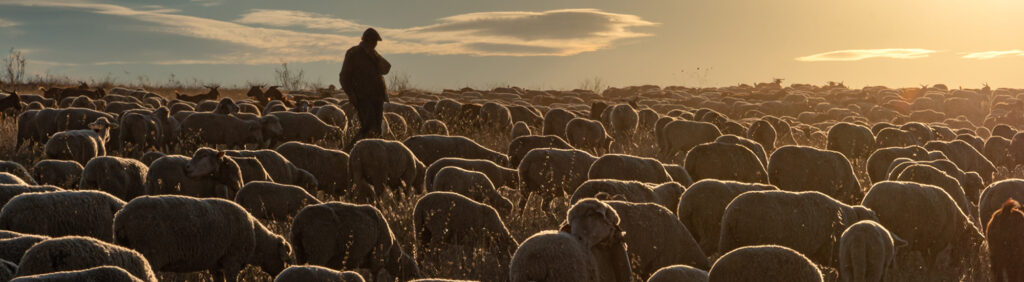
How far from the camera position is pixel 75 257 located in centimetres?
562

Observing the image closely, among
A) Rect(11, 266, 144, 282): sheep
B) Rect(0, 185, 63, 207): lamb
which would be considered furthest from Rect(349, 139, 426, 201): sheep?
Rect(11, 266, 144, 282): sheep

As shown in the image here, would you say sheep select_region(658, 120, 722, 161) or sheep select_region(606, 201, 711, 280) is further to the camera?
sheep select_region(658, 120, 722, 161)

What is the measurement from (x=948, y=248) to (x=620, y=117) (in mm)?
14650

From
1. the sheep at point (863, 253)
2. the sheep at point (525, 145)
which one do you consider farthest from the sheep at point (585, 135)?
the sheep at point (863, 253)

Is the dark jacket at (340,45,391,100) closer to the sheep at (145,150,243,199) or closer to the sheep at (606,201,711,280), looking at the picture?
the sheep at (145,150,243,199)

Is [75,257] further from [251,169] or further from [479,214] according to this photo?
[251,169]

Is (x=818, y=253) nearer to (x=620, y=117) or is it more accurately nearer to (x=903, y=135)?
(x=903, y=135)

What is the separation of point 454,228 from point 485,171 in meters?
4.04

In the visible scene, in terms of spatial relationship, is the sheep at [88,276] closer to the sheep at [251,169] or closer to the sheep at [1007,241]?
the sheep at [251,169]

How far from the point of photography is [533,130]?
88.1 ft

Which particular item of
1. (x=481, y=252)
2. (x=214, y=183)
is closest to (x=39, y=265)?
(x=481, y=252)

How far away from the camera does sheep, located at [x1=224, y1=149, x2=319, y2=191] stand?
12.6 meters

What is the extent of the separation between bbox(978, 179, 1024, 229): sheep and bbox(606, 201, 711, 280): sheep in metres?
5.39

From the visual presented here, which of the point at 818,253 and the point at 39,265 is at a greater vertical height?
the point at 39,265
